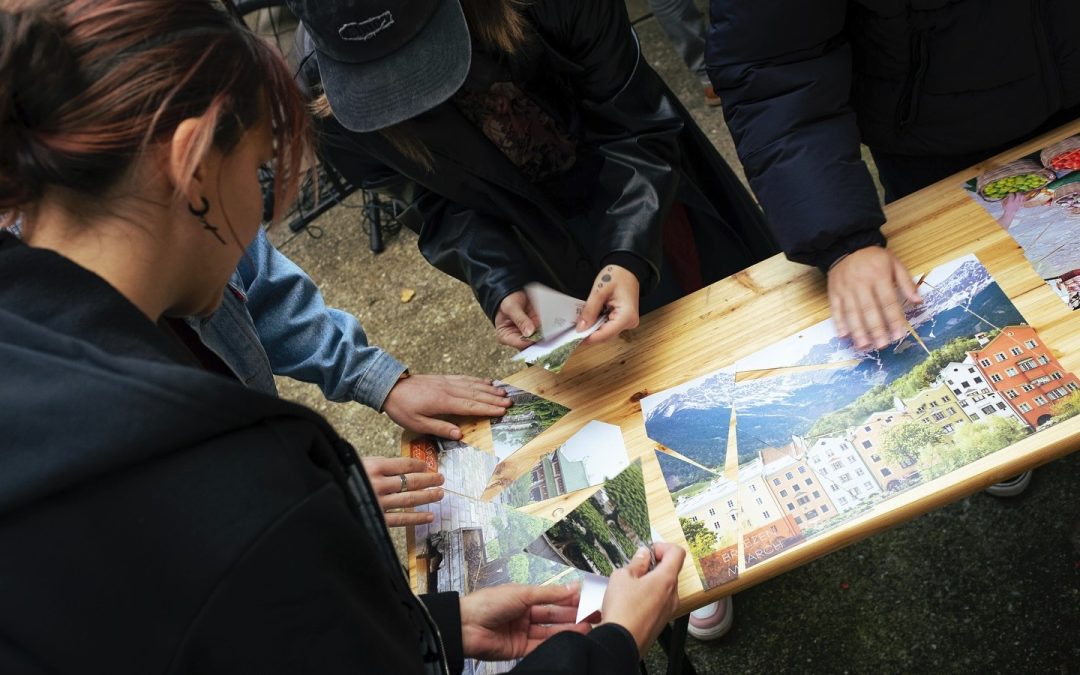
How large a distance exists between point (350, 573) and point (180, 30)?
56cm

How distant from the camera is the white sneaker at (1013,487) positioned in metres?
2.05

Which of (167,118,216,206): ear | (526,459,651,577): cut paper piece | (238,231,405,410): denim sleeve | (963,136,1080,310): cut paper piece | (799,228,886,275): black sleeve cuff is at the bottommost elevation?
(963,136,1080,310): cut paper piece

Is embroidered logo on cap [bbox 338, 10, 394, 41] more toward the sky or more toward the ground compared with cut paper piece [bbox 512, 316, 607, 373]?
more toward the sky

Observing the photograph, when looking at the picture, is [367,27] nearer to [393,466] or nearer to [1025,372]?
[393,466]

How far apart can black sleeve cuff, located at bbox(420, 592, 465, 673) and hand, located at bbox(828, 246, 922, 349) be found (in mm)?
741

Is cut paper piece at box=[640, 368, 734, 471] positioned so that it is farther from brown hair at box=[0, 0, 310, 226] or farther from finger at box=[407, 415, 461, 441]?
brown hair at box=[0, 0, 310, 226]

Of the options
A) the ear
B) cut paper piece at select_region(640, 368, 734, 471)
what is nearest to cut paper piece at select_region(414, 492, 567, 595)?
cut paper piece at select_region(640, 368, 734, 471)

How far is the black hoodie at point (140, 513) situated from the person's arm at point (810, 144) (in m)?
0.97

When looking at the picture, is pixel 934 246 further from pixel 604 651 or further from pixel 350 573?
pixel 350 573

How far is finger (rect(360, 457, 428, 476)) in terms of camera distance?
56.4 inches

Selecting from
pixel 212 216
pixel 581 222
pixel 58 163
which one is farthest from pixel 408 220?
pixel 58 163

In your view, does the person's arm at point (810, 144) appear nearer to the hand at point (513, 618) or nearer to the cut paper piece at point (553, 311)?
the cut paper piece at point (553, 311)

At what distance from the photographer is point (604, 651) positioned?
1040 mm

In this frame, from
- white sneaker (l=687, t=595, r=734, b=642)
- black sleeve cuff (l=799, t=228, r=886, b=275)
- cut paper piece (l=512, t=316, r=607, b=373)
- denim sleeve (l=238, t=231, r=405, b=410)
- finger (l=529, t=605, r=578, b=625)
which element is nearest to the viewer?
finger (l=529, t=605, r=578, b=625)
